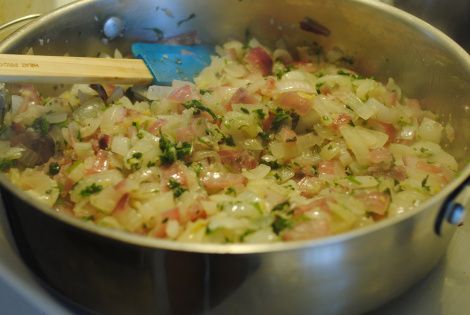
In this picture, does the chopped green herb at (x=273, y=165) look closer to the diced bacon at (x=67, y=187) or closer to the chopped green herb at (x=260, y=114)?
the chopped green herb at (x=260, y=114)

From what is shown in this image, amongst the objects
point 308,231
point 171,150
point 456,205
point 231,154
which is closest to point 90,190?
point 171,150

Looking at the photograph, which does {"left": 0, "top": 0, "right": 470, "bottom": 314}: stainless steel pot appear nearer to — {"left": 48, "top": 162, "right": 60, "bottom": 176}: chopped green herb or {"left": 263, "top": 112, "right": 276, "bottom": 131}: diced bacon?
{"left": 48, "top": 162, "right": 60, "bottom": 176}: chopped green herb

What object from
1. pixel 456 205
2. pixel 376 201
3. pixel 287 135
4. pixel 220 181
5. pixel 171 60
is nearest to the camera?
pixel 456 205

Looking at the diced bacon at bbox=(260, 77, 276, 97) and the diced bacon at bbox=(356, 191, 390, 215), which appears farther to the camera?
the diced bacon at bbox=(260, 77, 276, 97)

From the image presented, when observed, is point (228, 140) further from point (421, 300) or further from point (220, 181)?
point (421, 300)

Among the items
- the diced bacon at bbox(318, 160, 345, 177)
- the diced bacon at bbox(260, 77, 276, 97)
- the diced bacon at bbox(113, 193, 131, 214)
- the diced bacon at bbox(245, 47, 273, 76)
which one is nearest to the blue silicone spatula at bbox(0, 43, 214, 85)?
the diced bacon at bbox(245, 47, 273, 76)

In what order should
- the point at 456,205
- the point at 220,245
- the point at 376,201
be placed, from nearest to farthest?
the point at 220,245 → the point at 456,205 → the point at 376,201
